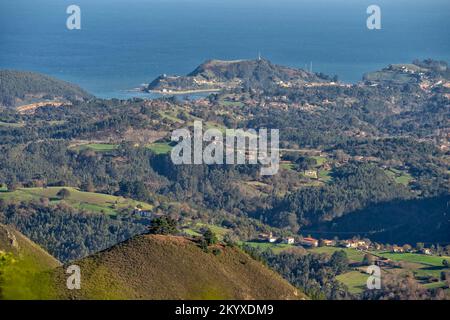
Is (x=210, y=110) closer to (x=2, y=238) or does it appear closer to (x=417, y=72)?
(x=417, y=72)

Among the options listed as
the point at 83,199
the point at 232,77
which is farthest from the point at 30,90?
the point at 83,199

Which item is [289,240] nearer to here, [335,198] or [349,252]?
[349,252]

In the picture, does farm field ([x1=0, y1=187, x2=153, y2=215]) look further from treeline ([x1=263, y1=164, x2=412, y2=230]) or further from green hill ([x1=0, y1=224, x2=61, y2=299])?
green hill ([x1=0, y1=224, x2=61, y2=299])

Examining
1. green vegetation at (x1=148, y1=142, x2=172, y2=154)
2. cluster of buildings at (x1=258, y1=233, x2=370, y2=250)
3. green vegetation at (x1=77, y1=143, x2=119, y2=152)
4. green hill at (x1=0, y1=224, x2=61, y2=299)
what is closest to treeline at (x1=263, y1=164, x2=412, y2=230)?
cluster of buildings at (x1=258, y1=233, x2=370, y2=250)

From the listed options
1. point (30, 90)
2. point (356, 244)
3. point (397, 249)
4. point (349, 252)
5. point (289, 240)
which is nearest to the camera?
point (349, 252)

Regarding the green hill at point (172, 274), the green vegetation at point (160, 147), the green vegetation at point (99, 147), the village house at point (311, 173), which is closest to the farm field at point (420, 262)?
the green hill at point (172, 274)
